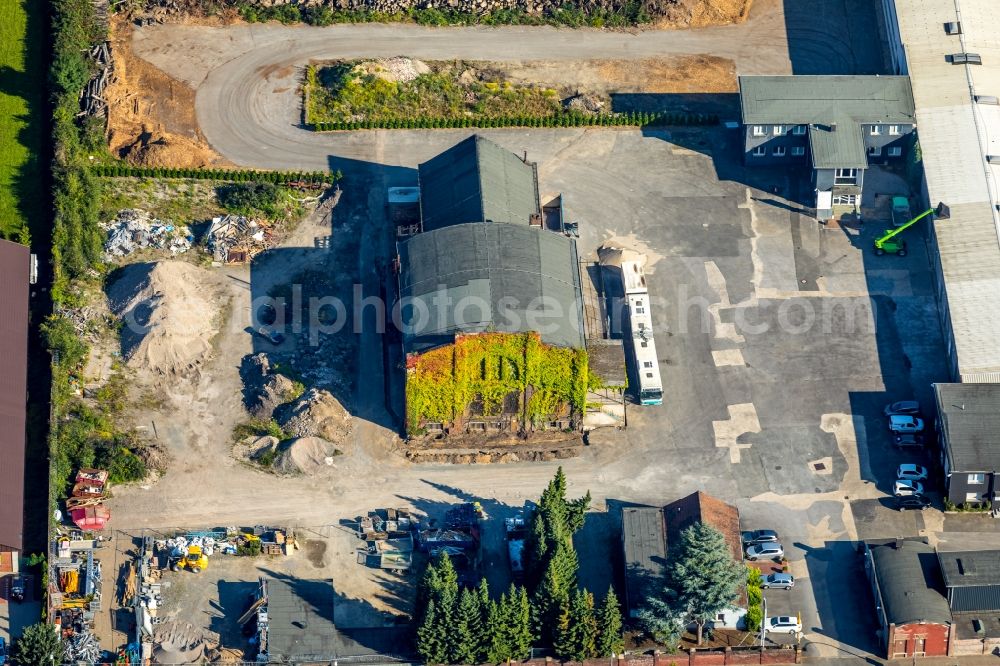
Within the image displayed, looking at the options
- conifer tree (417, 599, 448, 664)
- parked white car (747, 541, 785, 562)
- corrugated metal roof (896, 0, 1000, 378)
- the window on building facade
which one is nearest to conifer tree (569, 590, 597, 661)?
conifer tree (417, 599, 448, 664)

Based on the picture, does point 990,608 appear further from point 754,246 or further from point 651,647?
point 754,246

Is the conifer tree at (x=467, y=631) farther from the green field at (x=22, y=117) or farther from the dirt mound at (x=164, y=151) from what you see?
the dirt mound at (x=164, y=151)

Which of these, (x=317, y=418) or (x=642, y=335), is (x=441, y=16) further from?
(x=317, y=418)

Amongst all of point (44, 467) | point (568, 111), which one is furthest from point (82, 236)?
point (568, 111)

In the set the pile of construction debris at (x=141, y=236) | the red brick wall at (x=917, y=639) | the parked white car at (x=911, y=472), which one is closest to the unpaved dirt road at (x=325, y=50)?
the pile of construction debris at (x=141, y=236)

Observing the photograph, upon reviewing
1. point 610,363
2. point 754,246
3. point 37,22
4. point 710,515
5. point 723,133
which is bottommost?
point 710,515

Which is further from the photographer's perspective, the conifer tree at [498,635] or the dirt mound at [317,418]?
the dirt mound at [317,418]
